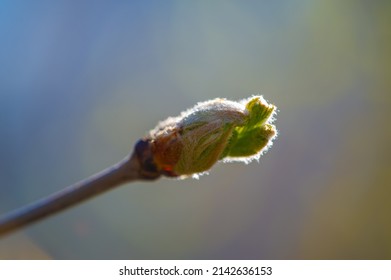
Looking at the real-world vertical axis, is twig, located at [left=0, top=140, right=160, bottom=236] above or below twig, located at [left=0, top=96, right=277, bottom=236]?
below

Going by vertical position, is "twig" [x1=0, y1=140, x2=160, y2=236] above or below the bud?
below

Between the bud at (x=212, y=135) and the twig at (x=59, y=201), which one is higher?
the bud at (x=212, y=135)

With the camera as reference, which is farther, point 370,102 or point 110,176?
point 370,102

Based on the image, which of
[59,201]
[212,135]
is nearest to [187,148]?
[212,135]

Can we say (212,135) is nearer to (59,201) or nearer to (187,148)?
(187,148)
